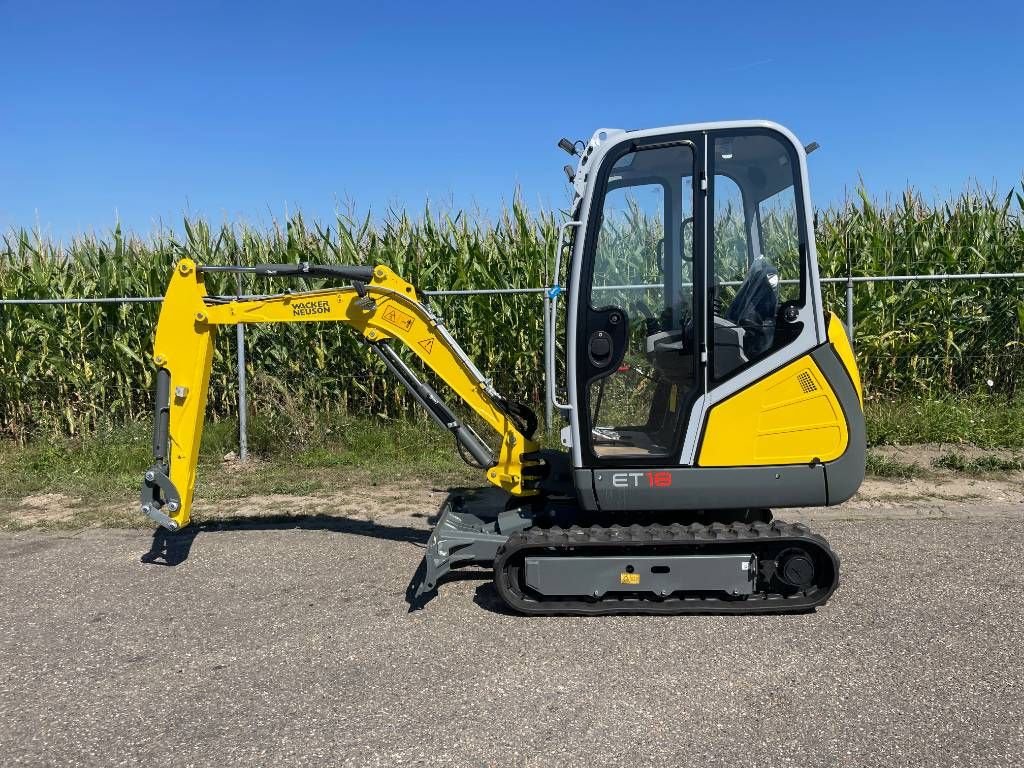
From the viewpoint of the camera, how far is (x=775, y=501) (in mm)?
4594

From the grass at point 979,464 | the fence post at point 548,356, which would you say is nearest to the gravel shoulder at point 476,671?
the fence post at point 548,356

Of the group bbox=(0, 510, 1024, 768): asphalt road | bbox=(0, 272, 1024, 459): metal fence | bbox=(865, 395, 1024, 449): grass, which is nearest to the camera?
bbox=(0, 510, 1024, 768): asphalt road

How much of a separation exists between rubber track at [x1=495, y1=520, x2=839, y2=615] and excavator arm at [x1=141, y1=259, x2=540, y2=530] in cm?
72

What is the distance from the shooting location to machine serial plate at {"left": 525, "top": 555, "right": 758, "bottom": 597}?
15.0 feet

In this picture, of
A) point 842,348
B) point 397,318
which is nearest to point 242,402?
point 397,318

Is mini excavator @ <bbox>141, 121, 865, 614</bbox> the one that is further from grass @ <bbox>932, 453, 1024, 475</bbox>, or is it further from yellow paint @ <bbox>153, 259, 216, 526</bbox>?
grass @ <bbox>932, 453, 1024, 475</bbox>

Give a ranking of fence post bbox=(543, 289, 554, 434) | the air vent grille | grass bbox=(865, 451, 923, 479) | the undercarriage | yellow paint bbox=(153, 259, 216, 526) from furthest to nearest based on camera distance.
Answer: grass bbox=(865, 451, 923, 479) → fence post bbox=(543, 289, 554, 434) → yellow paint bbox=(153, 259, 216, 526) → the undercarriage → the air vent grille

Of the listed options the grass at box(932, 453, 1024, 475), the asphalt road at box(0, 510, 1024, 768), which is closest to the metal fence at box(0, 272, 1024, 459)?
the grass at box(932, 453, 1024, 475)

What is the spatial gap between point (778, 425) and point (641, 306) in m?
1.02

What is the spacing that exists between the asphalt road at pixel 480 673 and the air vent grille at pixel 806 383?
1297 millimetres

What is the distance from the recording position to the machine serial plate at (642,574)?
4.57 metres

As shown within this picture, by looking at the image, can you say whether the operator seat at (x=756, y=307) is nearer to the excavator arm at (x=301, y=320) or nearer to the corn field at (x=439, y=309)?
the excavator arm at (x=301, y=320)

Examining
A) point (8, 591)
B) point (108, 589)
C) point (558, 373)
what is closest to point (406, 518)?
point (108, 589)

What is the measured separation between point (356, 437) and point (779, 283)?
5.77 meters
